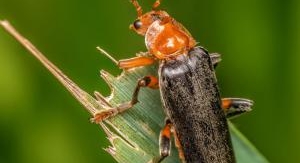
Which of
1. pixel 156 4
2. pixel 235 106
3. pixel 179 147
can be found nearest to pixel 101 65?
pixel 156 4

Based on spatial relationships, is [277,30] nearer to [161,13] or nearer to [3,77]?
[161,13]

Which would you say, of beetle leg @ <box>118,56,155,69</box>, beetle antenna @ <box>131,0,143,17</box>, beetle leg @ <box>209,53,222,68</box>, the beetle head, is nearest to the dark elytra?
beetle leg @ <box>118,56,155,69</box>

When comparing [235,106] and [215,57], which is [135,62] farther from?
[235,106]

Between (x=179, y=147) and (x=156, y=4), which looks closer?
(x=179, y=147)

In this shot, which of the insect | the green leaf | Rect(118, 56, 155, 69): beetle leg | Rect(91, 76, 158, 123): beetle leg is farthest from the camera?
Rect(118, 56, 155, 69): beetle leg

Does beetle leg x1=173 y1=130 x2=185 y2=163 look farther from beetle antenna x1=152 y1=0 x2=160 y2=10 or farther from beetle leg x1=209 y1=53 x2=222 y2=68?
beetle antenna x1=152 y1=0 x2=160 y2=10

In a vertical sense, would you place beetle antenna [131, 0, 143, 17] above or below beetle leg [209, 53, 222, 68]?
above
